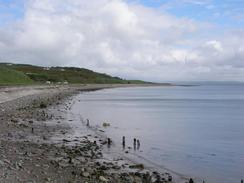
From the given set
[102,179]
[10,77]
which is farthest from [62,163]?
[10,77]

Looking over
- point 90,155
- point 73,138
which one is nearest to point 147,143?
point 73,138

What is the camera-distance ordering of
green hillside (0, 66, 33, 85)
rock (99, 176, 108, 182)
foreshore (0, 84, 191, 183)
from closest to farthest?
foreshore (0, 84, 191, 183)
rock (99, 176, 108, 182)
green hillside (0, 66, 33, 85)

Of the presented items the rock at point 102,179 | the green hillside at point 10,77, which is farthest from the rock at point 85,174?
the green hillside at point 10,77

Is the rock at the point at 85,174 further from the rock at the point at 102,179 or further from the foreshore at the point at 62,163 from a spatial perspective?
the rock at the point at 102,179

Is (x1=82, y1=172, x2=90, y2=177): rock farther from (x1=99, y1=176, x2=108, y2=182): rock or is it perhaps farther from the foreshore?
(x1=99, y1=176, x2=108, y2=182): rock

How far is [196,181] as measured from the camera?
2088 cm

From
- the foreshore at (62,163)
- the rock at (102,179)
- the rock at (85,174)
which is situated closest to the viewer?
the foreshore at (62,163)

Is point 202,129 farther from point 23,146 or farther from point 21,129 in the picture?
point 23,146

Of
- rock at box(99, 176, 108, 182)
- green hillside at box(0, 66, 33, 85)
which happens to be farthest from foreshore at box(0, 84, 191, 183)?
green hillside at box(0, 66, 33, 85)

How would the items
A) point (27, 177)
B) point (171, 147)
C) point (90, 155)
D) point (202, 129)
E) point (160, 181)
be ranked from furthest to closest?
point (202, 129), point (171, 147), point (90, 155), point (160, 181), point (27, 177)

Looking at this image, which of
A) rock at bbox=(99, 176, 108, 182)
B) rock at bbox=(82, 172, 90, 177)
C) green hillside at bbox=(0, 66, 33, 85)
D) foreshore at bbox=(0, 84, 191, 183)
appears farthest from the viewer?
green hillside at bbox=(0, 66, 33, 85)

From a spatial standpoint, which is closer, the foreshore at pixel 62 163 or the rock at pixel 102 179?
the foreshore at pixel 62 163

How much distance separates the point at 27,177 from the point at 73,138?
1611cm

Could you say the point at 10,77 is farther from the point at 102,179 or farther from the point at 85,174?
the point at 102,179
